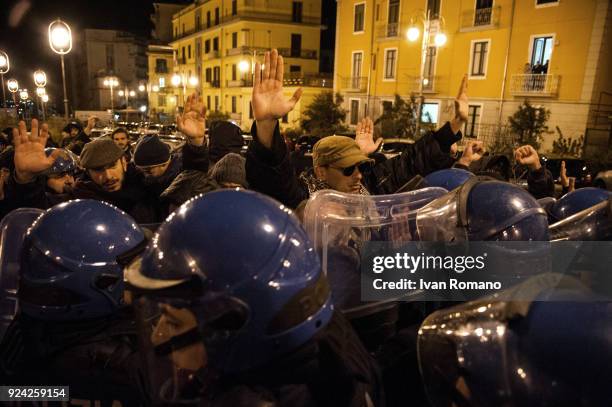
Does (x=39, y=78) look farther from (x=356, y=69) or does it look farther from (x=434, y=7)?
(x=434, y=7)

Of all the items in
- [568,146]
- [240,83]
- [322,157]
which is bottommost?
[568,146]

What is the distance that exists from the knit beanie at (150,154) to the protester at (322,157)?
1.68 m

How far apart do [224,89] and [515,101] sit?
3078cm

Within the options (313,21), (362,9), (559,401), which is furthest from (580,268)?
(313,21)

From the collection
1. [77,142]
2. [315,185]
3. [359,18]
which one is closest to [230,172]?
[315,185]

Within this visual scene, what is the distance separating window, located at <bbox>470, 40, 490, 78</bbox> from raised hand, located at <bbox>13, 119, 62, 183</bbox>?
81.7 feet

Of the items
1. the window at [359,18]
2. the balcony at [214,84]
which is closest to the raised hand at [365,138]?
the window at [359,18]

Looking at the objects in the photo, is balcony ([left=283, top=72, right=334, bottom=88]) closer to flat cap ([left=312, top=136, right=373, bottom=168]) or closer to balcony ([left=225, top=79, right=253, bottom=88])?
balcony ([left=225, top=79, right=253, bottom=88])

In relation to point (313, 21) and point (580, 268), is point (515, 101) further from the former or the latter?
point (313, 21)

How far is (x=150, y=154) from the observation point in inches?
183

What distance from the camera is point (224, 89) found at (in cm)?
4609

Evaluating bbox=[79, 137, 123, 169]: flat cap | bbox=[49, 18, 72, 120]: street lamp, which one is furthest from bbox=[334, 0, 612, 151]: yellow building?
bbox=[79, 137, 123, 169]: flat cap

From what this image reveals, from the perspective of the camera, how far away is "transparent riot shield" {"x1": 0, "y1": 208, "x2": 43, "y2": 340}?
2.25m

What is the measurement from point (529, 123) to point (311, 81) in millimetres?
21116
